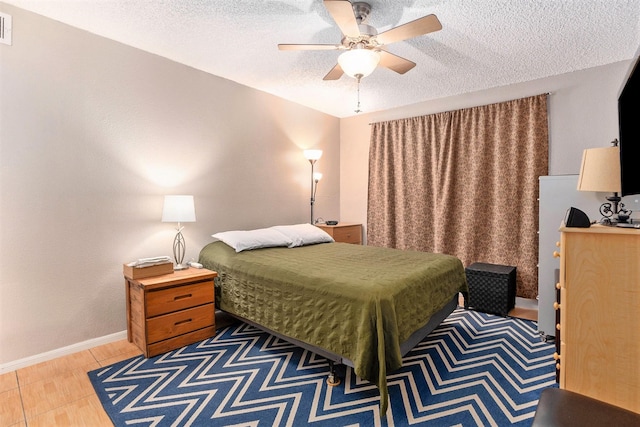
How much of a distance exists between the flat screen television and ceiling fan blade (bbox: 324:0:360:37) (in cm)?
136

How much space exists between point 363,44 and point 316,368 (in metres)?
2.28

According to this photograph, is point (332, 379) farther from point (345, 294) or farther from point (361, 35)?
point (361, 35)

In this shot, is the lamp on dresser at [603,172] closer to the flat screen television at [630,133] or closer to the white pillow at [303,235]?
the flat screen television at [630,133]

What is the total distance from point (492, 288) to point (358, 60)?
2.60 m

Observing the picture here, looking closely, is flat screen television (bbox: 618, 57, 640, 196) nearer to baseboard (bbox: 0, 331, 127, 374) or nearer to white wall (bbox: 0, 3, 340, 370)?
white wall (bbox: 0, 3, 340, 370)

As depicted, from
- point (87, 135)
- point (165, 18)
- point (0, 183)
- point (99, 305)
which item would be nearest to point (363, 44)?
point (165, 18)

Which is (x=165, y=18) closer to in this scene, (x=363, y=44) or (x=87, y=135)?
(x=87, y=135)

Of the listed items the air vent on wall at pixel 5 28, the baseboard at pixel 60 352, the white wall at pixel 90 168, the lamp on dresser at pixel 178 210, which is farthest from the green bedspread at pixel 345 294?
the air vent on wall at pixel 5 28

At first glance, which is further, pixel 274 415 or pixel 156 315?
pixel 156 315

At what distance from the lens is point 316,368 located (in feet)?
7.24

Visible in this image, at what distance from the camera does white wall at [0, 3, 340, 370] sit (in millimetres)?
2219

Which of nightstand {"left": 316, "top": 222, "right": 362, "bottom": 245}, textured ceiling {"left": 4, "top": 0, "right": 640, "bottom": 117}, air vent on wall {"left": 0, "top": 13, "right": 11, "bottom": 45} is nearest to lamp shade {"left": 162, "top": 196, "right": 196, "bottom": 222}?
textured ceiling {"left": 4, "top": 0, "right": 640, "bottom": 117}

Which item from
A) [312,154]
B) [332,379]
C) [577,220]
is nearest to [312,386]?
[332,379]

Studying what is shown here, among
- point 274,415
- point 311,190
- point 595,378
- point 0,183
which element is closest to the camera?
point 595,378
